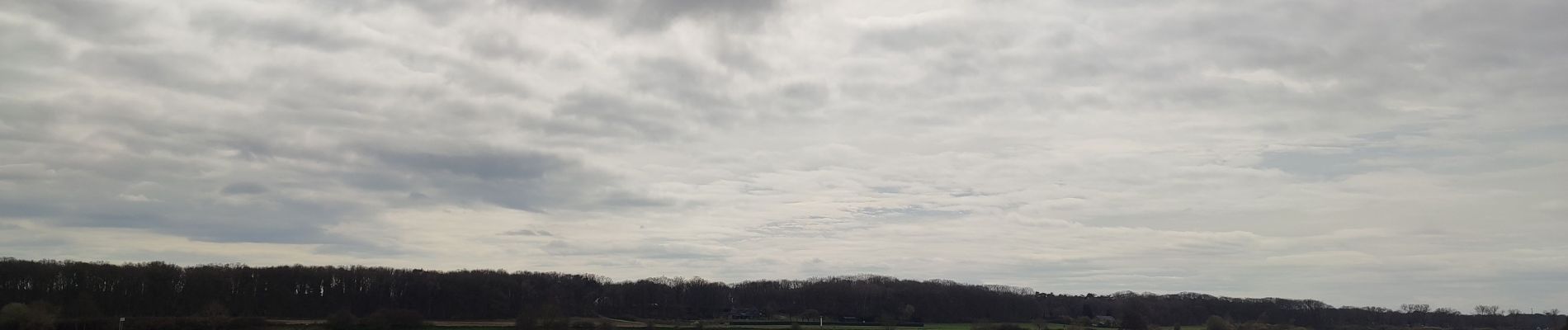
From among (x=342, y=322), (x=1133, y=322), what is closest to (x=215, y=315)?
(x=342, y=322)

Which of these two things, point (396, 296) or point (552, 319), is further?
point (396, 296)

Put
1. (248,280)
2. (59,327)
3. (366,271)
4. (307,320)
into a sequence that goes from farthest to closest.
Result: 1. (366,271)
2. (248,280)
3. (307,320)
4. (59,327)

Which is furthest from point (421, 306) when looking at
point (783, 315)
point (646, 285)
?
point (783, 315)

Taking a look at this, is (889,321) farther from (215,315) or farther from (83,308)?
(83,308)

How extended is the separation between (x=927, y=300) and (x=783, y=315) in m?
32.1

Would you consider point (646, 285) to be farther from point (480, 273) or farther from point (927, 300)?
point (927, 300)

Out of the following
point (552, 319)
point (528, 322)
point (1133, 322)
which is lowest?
point (1133, 322)

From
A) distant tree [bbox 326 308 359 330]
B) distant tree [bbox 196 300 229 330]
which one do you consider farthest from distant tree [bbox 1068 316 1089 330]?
distant tree [bbox 196 300 229 330]

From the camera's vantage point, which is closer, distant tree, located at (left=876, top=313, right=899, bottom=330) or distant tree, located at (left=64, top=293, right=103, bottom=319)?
distant tree, located at (left=64, top=293, right=103, bottom=319)

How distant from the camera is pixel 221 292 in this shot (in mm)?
150625

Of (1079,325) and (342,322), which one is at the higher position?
(342,322)

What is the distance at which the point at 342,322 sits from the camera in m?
126

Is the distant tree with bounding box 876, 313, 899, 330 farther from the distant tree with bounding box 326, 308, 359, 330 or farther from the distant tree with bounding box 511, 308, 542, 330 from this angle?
the distant tree with bounding box 326, 308, 359, 330

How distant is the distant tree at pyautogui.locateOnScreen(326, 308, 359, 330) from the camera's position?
124438mm
